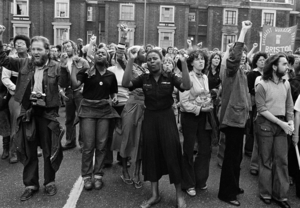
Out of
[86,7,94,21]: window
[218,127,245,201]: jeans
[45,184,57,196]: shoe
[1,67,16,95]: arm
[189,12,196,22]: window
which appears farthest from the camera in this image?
[189,12,196,22]: window

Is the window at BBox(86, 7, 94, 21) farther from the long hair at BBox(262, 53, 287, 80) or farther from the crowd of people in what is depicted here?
the long hair at BBox(262, 53, 287, 80)

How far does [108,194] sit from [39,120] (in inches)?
59.5

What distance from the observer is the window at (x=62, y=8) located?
38.2 m

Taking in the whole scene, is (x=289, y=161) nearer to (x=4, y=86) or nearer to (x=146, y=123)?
(x=146, y=123)

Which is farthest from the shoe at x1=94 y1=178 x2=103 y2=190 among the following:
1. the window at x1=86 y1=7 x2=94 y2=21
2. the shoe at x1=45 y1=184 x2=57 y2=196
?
the window at x1=86 y1=7 x2=94 y2=21

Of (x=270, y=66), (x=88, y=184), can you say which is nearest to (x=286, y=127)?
(x=270, y=66)

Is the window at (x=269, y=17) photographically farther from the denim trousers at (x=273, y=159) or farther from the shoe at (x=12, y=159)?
the shoe at (x=12, y=159)

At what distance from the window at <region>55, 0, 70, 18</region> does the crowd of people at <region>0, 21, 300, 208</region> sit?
119 feet

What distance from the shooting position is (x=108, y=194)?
4.48 meters

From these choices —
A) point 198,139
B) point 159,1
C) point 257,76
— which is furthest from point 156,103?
point 159,1

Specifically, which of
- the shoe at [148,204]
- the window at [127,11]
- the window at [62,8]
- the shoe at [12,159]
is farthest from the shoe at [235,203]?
the window at [62,8]

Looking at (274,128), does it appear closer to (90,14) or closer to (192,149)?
(192,149)

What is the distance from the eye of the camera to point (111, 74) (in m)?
4.89

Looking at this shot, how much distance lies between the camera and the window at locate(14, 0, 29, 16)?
37969mm
